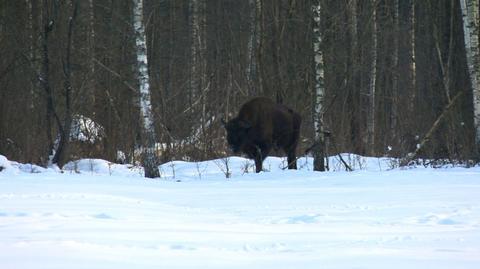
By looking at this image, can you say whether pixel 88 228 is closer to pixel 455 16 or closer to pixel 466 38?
pixel 466 38

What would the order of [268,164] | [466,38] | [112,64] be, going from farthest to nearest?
[112,64] → [268,164] → [466,38]

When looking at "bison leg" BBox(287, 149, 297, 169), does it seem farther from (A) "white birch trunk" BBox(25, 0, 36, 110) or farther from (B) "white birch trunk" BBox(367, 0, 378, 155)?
(A) "white birch trunk" BBox(25, 0, 36, 110)

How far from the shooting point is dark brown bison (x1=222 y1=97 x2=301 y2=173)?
48.6 feet

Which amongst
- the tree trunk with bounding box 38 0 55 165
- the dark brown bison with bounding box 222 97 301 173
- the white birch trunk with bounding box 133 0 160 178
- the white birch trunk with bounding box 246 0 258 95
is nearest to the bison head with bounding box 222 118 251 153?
the dark brown bison with bounding box 222 97 301 173

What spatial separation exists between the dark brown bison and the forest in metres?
0.89

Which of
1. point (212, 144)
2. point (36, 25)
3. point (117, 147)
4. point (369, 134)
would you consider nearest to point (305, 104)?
point (369, 134)

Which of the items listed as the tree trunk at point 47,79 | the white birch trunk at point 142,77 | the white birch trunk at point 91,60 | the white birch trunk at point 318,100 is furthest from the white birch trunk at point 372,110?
the white birch trunk at point 142,77

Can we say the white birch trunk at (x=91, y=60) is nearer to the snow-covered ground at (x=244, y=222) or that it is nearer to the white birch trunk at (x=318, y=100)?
the white birch trunk at (x=318, y=100)

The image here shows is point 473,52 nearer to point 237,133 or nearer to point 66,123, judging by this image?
point 237,133

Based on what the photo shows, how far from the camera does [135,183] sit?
1048cm

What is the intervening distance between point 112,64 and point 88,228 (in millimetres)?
16688

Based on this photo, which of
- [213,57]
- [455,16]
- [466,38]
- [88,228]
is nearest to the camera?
[88,228]

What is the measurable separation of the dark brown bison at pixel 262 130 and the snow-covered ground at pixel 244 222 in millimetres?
3801

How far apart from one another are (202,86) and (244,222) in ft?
48.7
